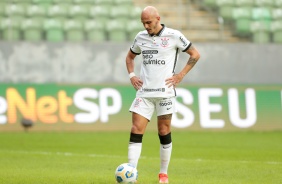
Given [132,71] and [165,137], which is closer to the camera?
[165,137]

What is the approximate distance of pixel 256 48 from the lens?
24469mm

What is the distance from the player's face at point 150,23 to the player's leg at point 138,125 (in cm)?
94

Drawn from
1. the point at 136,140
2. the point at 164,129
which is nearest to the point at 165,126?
the point at 164,129

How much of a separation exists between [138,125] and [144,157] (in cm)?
491

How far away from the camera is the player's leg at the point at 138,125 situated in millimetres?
10461

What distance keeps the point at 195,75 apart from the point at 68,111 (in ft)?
14.3

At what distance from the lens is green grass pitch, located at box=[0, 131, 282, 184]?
11453mm

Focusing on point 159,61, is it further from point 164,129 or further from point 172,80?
point 164,129

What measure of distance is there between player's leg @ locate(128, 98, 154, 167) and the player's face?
0.94 metres

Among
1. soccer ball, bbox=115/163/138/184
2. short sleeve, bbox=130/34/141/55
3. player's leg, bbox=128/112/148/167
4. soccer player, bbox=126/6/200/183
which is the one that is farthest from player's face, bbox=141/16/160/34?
soccer ball, bbox=115/163/138/184

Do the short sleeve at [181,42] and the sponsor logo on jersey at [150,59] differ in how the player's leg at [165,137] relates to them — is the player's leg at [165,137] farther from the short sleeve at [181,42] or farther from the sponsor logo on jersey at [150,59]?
the short sleeve at [181,42]

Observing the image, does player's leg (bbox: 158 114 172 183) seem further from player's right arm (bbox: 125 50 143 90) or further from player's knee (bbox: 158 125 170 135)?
player's right arm (bbox: 125 50 143 90)

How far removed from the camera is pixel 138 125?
34.8 feet

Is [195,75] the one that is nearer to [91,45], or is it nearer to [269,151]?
[91,45]
